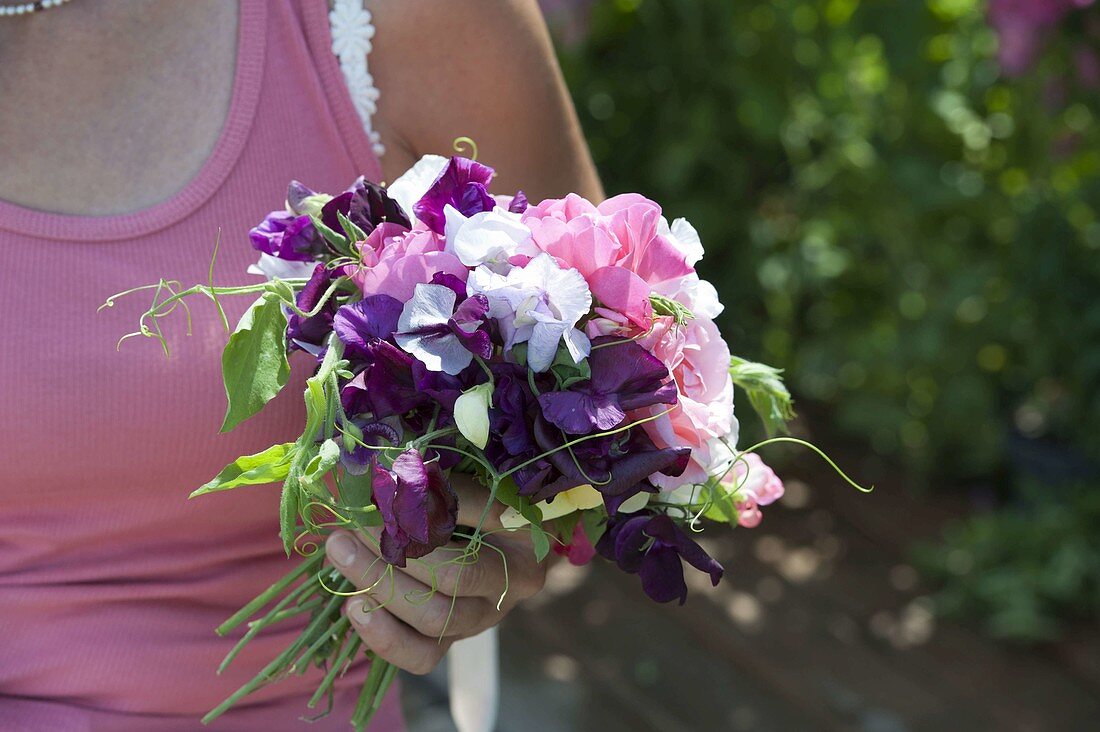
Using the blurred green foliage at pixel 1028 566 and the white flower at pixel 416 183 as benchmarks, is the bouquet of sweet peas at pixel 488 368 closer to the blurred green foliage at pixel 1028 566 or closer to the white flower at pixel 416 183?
the white flower at pixel 416 183

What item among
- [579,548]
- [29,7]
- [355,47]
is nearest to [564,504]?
[579,548]

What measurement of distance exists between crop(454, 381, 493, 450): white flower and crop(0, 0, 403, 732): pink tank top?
34cm

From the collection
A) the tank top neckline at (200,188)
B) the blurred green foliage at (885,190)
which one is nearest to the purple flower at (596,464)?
the tank top neckline at (200,188)

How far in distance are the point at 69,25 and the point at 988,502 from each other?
2.42 m

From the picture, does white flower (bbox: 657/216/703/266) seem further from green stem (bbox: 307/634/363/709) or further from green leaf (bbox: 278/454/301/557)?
Result: green stem (bbox: 307/634/363/709)

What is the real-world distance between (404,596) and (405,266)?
26cm

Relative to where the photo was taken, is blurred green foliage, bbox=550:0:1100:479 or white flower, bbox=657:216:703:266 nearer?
white flower, bbox=657:216:703:266

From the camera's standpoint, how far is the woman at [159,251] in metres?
1.05

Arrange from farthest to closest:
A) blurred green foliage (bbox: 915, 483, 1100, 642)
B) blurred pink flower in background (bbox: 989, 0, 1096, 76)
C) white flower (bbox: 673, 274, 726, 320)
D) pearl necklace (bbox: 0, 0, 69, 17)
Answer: blurred green foliage (bbox: 915, 483, 1100, 642) < blurred pink flower in background (bbox: 989, 0, 1096, 76) < pearl necklace (bbox: 0, 0, 69, 17) < white flower (bbox: 673, 274, 726, 320)

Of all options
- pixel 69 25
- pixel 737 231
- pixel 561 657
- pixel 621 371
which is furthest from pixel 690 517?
pixel 737 231

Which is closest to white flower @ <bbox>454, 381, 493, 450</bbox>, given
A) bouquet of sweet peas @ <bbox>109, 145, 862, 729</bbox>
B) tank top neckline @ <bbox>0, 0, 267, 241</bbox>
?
bouquet of sweet peas @ <bbox>109, 145, 862, 729</bbox>

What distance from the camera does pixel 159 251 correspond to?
1.07 meters

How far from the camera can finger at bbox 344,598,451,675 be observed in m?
0.93

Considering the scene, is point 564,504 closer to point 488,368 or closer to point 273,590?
point 488,368
